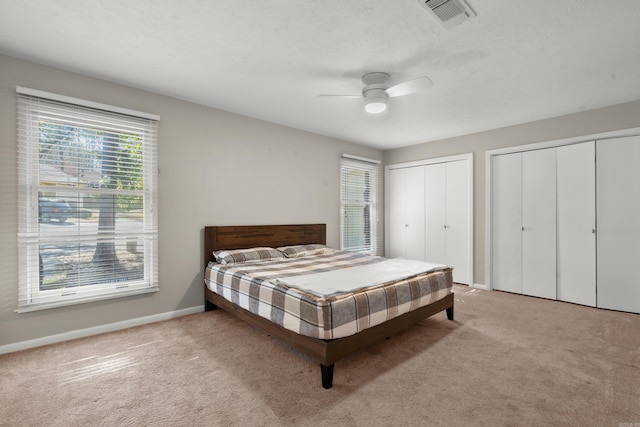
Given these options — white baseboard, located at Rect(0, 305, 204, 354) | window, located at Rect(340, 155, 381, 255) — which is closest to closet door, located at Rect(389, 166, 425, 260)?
window, located at Rect(340, 155, 381, 255)

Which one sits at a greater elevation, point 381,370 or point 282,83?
point 282,83

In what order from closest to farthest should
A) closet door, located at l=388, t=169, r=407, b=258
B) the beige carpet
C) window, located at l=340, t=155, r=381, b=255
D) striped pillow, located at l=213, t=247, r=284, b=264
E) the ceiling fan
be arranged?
1. the beige carpet
2. the ceiling fan
3. striped pillow, located at l=213, t=247, r=284, b=264
4. window, located at l=340, t=155, r=381, b=255
5. closet door, located at l=388, t=169, r=407, b=258

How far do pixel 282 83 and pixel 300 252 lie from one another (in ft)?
7.07

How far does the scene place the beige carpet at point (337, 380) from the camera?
5.72ft

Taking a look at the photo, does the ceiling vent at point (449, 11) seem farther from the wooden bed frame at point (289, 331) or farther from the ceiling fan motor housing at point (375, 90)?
the wooden bed frame at point (289, 331)

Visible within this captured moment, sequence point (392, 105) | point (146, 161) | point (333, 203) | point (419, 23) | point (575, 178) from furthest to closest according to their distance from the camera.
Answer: point (333, 203) → point (575, 178) → point (392, 105) → point (146, 161) → point (419, 23)

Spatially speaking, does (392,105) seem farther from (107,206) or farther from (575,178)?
(107,206)

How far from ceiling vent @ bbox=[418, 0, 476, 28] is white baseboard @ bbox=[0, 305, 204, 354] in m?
3.66

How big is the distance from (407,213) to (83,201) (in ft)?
15.9

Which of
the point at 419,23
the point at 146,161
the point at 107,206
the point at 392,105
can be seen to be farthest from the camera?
the point at 392,105

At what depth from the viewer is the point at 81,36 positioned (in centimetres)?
226

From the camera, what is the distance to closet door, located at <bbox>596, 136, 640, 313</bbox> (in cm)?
350

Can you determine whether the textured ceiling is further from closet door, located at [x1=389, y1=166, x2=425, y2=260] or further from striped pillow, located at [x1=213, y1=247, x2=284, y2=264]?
closet door, located at [x1=389, y1=166, x2=425, y2=260]

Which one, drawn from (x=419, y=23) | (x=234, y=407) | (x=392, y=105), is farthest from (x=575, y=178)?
(x=234, y=407)
